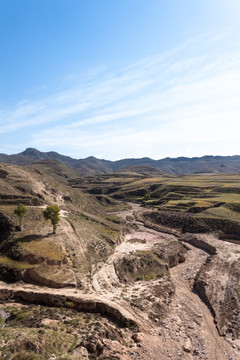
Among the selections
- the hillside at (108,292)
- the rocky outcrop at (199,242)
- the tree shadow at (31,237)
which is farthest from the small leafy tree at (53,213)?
the rocky outcrop at (199,242)

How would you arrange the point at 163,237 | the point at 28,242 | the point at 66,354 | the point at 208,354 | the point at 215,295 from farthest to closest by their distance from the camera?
the point at 163,237, the point at 28,242, the point at 215,295, the point at 208,354, the point at 66,354

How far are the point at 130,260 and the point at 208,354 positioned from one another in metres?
27.6

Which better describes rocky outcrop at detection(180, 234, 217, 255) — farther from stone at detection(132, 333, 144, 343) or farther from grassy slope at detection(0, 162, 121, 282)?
stone at detection(132, 333, 144, 343)

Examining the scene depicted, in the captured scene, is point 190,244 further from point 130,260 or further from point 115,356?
point 115,356

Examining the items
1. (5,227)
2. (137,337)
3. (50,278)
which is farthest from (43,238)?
(137,337)

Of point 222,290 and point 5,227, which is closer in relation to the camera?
point 222,290

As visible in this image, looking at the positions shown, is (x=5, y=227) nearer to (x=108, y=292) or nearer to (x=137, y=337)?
(x=108, y=292)

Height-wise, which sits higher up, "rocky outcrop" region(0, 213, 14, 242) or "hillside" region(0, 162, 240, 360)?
"rocky outcrop" region(0, 213, 14, 242)

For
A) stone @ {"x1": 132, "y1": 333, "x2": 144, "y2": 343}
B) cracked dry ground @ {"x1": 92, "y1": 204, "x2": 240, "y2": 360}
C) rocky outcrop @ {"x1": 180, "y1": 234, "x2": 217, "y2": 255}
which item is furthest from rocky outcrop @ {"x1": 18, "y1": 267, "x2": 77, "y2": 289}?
rocky outcrop @ {"x1": 180, "y1": 234, "x2": 217, "y2": 255}

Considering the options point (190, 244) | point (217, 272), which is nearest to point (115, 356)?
point (217, 272)

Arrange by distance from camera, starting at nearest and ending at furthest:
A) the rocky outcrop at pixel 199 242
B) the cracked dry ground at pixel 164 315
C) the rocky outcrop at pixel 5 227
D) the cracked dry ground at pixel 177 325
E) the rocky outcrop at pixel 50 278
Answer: the cracked dry ground at pixel 177 325
the cracked dry ground at pixel 164 315
the rocky outcrop at pixel 50 278
the rocky outcrop at pixel 5 227
the rocky outcrop at pixel 199 242

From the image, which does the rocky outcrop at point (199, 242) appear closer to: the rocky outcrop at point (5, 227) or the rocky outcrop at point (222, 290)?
the rocky outcrop at point (222, 290)

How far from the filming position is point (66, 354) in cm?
2728

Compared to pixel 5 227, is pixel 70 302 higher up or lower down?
lower down
